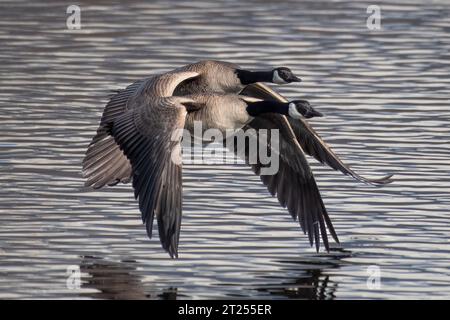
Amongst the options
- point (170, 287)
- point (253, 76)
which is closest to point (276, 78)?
point (253, 76)

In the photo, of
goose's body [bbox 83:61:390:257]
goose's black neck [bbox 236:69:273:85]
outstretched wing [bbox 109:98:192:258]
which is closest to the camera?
outstretched wing [bbox 109:98:192:258]

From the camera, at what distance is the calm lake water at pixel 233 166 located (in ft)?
35.5

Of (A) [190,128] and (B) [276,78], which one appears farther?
(B) [276,78]

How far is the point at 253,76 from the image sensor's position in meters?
12.7

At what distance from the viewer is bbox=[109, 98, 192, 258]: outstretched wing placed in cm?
1062

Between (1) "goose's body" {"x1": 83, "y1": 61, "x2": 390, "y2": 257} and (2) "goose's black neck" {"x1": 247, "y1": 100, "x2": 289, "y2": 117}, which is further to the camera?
(2) "goose's black neck" {"x1": 247, "y1": 100, "x2": 289, "y2": 117}

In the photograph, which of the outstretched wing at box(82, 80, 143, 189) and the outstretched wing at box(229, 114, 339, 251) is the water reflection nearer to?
the outstretched wing at box(82, 80, 143, 189)

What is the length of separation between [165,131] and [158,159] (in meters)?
0.32

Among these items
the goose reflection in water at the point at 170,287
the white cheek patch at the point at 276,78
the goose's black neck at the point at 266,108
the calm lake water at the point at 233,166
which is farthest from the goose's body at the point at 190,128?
the goose reflection in water at the point at 170,287

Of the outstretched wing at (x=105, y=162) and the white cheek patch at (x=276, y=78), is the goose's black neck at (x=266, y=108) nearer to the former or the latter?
the white cheek patch at (x=276, y=78)

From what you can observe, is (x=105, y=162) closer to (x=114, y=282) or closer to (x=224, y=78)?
(x=224, y=78)

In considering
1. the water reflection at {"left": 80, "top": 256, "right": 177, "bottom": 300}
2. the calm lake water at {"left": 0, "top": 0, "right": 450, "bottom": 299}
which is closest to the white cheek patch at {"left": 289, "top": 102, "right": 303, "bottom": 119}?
the calm lake water at {"left": 0, "top": 0, "right": 450, "bottom": 299}

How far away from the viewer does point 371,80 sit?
747 inches

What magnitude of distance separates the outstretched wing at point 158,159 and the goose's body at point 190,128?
11mm
